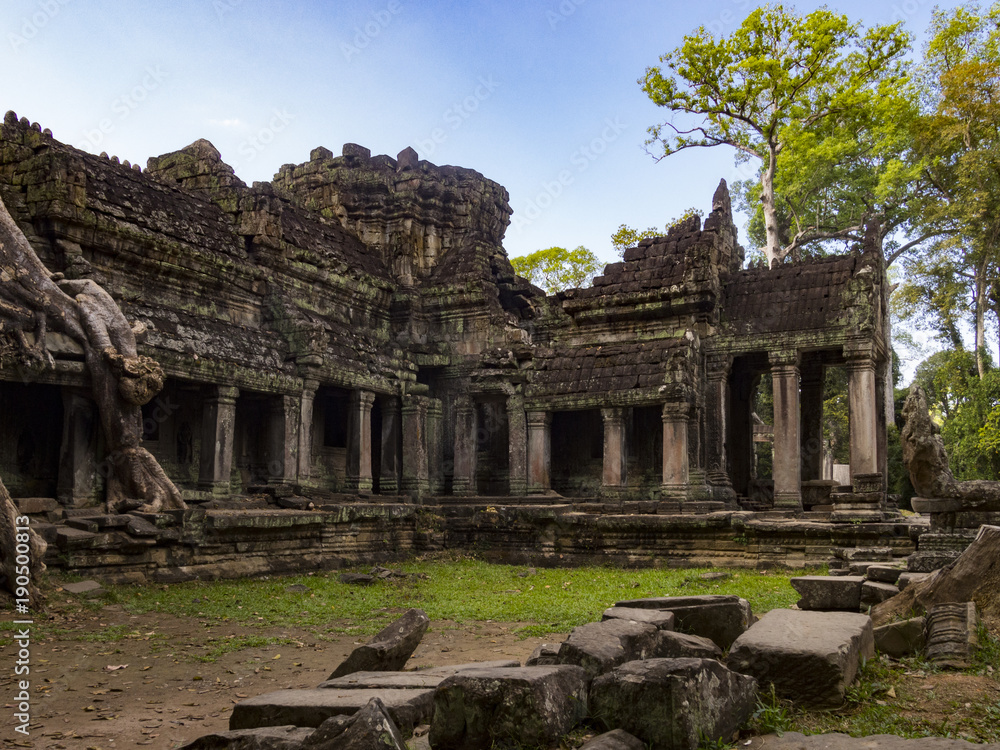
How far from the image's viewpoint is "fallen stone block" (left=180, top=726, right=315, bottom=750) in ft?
12.6

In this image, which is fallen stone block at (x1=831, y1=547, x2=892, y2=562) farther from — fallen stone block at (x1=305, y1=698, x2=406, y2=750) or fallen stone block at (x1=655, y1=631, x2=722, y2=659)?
fallen stone block at (x1=305, y1=698, x2=406, y2=750)

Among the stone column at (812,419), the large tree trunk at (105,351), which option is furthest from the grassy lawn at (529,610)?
the stone column at (812,419)

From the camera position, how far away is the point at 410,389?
18.4 meters

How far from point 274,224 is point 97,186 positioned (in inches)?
155

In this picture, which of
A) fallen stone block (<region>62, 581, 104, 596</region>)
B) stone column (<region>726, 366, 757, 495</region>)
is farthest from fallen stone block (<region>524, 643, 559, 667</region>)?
stone column (<region>726, 366, 757, 495</region>)

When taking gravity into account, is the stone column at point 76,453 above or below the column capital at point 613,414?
below

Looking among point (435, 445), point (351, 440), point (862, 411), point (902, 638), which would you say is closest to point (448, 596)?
point (902, 638)

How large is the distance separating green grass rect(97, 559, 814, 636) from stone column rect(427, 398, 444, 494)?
6.54 meters

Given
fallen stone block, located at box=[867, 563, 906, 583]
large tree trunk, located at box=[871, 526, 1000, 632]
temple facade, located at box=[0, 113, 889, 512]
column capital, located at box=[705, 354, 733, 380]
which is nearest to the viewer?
large tree trunk, located at box=[871, 526, 1000, 632]

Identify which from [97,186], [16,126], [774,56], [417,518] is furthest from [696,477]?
[774,56]

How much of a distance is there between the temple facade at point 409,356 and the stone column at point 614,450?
3cm

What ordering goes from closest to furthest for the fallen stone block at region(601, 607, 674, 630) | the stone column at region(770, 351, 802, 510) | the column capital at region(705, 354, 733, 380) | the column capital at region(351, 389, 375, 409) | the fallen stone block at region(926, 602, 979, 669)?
the fallen stone block at region(926, 602, 979, 669) < the fallen stone block at region(601, 607, 674, 630) < the stone column at region(770, 351, 802, 510) < the column capital at region(705, 354, 733, 380) < the column capital at region(351, 389, 375, 409)

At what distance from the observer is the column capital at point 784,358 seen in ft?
52.2

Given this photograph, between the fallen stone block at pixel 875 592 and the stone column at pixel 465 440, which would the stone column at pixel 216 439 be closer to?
the stone column at pixel 465 440
